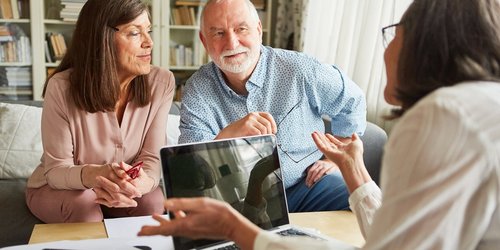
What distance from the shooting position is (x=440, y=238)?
757 millimetres

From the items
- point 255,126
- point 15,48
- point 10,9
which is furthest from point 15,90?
point 255,126

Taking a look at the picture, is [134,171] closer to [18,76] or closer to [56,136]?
[56,136]

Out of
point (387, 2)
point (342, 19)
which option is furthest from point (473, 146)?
point (342, 19)

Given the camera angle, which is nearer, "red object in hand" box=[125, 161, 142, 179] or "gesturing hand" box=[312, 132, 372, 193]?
"gesturing hand" box=[312, 132, 372, 193]

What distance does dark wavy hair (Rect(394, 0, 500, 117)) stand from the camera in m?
0.82

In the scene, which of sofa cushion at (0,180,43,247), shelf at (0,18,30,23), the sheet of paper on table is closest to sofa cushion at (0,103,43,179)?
sofa cushion at (0,180,43,247)

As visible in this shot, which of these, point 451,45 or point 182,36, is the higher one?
point 451,45

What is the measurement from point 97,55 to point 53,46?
7.12 feet

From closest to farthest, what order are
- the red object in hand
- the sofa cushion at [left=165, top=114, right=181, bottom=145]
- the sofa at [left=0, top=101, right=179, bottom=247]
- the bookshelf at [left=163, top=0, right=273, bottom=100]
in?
the red object in hand, the sofa at [left=0, top=101, right=179, bottom=247], the sofa cushion at [left=165, top=114, right=181, bottom=145], the bookshelf at [left=163, top=0, right=273, bottom=100]

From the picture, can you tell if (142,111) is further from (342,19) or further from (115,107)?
(342,19)

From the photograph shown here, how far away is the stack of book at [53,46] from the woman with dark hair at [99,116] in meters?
2.06

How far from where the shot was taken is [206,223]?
0.90m

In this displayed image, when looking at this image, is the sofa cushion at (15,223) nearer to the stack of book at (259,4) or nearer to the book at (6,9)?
the book at (6,9)

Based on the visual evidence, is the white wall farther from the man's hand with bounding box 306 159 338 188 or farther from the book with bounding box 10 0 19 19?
the book with bounding box 10 0 19 19
